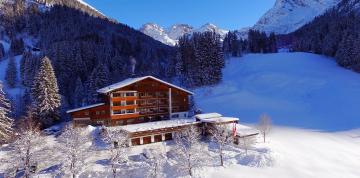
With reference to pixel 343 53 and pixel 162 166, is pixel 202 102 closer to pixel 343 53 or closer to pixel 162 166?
pixel 162 166

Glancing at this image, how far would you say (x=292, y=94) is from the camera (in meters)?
78.3

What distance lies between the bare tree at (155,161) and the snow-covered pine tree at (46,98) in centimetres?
2189

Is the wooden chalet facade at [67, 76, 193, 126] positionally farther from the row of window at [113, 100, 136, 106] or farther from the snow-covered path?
the snow-covered path

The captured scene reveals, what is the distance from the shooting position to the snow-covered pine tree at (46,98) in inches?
2094

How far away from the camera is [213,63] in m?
87.9

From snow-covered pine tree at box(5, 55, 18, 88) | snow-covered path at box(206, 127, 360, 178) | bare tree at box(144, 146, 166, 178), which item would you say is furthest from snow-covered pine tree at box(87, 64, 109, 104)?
snow-covered pine tree at box(5, 55, 18, 88)

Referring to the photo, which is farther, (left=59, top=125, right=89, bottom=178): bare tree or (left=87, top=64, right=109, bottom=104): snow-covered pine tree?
(left=87, top=64, right=109, bottom=104): snow-covered pine tree

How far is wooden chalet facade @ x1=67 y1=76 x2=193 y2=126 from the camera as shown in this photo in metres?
51.9

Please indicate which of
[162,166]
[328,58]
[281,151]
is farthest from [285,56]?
[162,166]

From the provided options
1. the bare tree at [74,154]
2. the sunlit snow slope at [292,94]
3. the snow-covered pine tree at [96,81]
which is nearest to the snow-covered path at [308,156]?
the sunlit snow slope at [292,94]

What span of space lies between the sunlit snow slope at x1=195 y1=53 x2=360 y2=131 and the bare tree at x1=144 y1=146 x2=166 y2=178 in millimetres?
26930

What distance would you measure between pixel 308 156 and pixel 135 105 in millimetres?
28619

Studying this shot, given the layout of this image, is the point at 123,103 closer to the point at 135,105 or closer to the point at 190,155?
the point at 135,105

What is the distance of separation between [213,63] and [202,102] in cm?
1645
